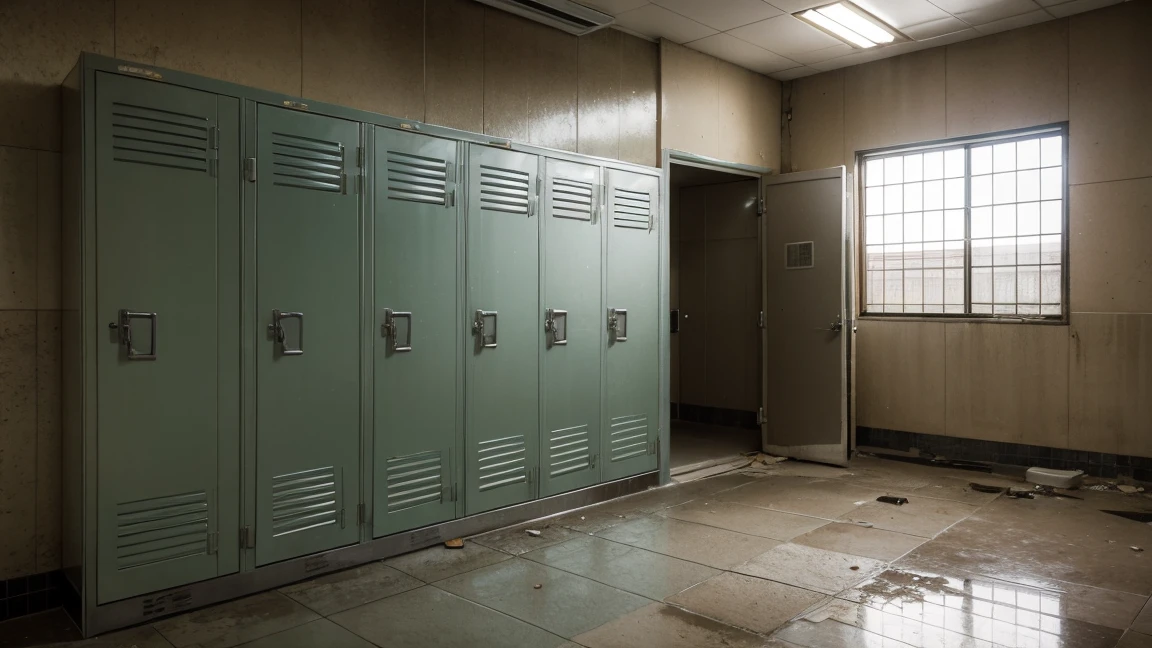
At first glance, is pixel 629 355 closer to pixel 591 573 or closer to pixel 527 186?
pixel 527 186

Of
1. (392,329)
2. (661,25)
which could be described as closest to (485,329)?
(392,329)

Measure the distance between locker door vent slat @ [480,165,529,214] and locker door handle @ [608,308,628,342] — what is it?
Result: 100cm

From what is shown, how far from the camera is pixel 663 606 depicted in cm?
322

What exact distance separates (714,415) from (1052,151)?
3.70 meters

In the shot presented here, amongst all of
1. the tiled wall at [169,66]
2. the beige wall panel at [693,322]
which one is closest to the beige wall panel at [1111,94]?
the beige wall panel at [693,322]

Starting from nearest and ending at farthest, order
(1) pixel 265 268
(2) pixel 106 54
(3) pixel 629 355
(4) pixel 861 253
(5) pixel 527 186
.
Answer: (2) pixel 106 54
(1) pixel 265 268
(5) pixel 527 186
(3) pixel 629 355
(4) pixel 861 253

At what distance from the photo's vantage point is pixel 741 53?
592 centimetres

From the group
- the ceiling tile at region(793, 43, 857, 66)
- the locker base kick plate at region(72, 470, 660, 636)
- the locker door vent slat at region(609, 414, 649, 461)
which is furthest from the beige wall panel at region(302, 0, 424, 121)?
the ceiling tile at region(793, 43, 857, 66)

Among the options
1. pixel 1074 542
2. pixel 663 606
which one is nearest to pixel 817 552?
pixel 663 606

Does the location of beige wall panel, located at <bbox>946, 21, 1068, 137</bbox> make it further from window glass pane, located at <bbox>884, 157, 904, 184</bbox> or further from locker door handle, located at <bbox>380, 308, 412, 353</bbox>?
locker door handle, located at <bbox>380, 308, 412, 353</bbox>

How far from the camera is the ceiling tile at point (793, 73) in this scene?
21.1 ft

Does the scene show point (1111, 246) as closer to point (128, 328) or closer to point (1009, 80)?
point (1009, 80)

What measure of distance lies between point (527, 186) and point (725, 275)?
352cm

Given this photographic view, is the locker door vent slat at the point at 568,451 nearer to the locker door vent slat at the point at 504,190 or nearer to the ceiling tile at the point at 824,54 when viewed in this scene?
the locker door vent slat at the point at 504,190
